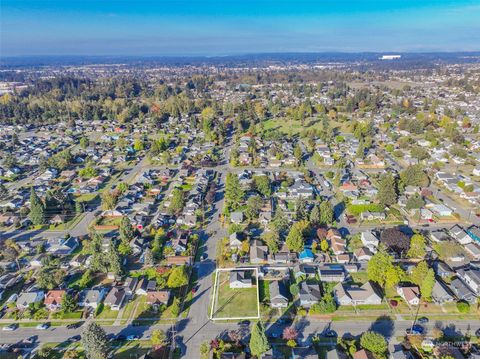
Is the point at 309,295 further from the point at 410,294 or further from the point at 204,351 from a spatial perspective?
the point at 204,351

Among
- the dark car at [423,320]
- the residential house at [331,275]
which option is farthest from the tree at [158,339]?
the dark car at [423,320]

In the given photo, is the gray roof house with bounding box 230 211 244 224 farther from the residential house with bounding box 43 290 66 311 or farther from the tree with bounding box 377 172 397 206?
the residential house with bounding box 43 290 66 311

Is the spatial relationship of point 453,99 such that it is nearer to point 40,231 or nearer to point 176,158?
point 176,158

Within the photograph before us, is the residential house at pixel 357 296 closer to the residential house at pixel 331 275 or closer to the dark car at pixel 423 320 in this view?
the residential house at pixel 331 275

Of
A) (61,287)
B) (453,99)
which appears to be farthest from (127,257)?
(453,99)

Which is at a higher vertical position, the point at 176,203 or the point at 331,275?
the point at 176,203

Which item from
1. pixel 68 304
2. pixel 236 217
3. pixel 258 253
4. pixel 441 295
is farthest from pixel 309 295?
pixel 68 304
